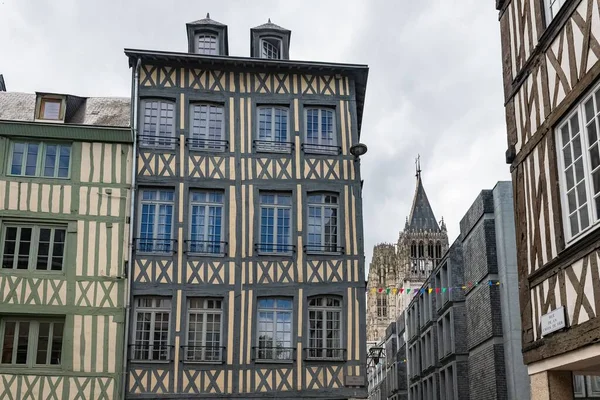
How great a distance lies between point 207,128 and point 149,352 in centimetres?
520

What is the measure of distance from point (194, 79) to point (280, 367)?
6.88 m

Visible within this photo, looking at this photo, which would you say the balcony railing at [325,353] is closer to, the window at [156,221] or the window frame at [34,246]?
the window at [156,221]

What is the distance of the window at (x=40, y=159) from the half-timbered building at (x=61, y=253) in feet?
0.07

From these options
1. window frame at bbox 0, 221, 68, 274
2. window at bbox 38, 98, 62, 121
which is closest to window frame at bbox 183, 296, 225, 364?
window frame at bbox 0, 221, 68, 274

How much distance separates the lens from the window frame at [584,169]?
7977 millimetres

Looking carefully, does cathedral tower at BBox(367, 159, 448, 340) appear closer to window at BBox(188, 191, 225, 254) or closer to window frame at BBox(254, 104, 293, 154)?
window frame at BBox(254, 104, 293, 154)

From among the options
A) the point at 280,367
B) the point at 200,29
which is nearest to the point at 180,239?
the point at 280,367

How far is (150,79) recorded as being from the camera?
701 inches

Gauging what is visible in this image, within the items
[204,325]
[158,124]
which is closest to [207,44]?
[158,124]

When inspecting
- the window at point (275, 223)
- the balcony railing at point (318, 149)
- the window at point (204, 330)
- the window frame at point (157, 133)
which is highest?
the window frame at point (157, 133)

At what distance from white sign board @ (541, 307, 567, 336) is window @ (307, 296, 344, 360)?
745cm

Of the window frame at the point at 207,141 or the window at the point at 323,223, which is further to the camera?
the window frame at the point at 207,141

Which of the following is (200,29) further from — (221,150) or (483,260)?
(483,260)

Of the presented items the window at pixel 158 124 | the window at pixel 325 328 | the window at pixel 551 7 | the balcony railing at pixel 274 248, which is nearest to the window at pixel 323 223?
the balcony railing at pixel 274 248
